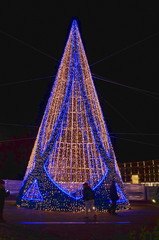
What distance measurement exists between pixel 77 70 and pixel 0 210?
6.70 m

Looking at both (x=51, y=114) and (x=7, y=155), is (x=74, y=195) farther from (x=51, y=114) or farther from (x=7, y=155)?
(x=7, y=155)

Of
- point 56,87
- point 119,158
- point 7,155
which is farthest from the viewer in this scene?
point 119,158

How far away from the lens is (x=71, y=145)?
41.7 ft

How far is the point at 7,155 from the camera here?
28.2 meters

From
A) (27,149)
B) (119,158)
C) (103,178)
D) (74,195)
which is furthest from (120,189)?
(119,158)

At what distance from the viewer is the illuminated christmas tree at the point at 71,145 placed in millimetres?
11688

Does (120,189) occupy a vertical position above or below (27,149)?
below

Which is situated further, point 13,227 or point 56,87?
point 56,87

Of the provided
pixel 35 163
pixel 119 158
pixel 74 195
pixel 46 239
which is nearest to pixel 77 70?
pixel 35 163

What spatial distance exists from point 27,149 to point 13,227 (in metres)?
21.8

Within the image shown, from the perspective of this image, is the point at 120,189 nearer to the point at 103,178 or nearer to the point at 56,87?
the point at 103,178

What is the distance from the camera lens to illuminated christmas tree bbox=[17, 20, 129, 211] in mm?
11688

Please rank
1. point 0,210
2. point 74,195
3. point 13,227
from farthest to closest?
point 74,195 < point 0,210 < point 13,227

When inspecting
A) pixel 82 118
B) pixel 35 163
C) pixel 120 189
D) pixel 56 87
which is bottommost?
pixel 120 189
